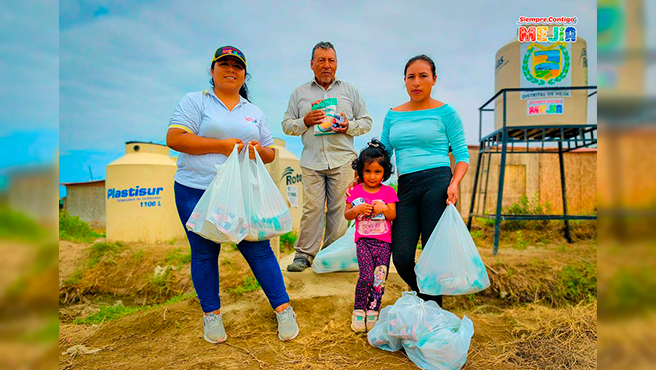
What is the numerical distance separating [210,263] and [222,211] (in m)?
0.42

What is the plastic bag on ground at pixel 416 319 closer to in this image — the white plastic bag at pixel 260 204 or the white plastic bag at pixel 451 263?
the white plastic bag at pixel 451 263

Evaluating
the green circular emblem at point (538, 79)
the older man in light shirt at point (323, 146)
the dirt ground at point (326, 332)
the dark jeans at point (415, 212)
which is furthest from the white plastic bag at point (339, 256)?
the green circular emblem at point (538, 79)

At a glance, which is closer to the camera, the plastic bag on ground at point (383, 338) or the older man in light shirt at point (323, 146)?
the plastic bag on ground at point (383, 338)

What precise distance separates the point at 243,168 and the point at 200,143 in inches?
10.6

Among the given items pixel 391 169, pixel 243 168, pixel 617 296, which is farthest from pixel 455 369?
pixel 617 296

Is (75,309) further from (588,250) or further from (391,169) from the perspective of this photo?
(588,250)

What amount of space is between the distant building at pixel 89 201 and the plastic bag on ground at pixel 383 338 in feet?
37.9

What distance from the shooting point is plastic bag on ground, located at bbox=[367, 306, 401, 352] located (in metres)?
2.21

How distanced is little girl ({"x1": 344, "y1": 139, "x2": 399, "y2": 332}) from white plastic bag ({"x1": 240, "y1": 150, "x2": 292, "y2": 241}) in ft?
1.41

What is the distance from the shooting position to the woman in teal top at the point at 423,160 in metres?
2.28

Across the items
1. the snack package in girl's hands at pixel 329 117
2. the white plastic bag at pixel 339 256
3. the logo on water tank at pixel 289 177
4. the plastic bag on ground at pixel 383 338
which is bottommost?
the plastic bag on ground at pixel 383 338

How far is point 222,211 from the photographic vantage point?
2.01m

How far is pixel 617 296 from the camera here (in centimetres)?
47

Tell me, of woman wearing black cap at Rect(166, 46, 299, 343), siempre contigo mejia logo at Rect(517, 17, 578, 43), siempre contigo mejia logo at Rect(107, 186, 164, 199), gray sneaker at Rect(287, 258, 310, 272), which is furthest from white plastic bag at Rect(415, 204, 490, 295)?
siempre contigo mejia logo at Rect(107, 186, 164, 199)
